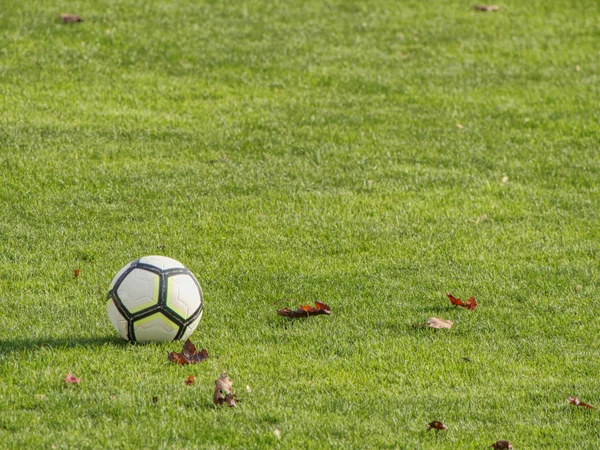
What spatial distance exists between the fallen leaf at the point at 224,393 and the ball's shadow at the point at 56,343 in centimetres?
98

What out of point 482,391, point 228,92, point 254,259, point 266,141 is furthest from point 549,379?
point 228,92

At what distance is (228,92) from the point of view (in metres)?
13.7

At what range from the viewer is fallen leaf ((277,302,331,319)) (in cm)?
741

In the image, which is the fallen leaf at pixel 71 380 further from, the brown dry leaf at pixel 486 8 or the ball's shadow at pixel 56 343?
the brown dry leaf at pixel 486 8

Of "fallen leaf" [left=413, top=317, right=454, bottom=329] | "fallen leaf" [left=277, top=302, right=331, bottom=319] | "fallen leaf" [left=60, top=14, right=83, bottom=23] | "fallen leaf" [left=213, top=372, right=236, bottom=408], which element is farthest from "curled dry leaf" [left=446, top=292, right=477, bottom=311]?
"fallen leaf" [left=60, top=14, right=83, bottom=23]

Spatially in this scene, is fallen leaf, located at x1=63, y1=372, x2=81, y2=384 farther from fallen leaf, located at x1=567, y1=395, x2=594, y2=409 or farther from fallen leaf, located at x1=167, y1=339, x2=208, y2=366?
fallen leaf, located at x1=567, y1=395, x2=594, y2=409

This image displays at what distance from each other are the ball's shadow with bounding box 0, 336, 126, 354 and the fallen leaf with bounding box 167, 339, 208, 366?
0.45m

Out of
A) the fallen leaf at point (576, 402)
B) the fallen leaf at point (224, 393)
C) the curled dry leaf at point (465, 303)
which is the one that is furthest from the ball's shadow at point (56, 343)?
the fallen leaf at point (576, 402)

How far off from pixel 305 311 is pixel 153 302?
4.92 feet

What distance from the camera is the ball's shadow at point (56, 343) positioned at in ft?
21.4

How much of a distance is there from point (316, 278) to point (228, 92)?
6.05 metres

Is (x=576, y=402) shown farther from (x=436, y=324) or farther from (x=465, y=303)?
(x=465, y=303)

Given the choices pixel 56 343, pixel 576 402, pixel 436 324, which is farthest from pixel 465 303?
pixel 56 343

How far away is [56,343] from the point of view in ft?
21.8
